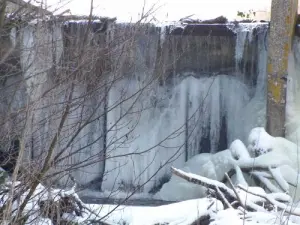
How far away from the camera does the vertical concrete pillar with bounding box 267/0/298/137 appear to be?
975cm

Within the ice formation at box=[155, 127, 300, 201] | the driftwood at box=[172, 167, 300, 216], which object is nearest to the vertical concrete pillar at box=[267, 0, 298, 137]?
the ice formation at box=[155, 127, 300, 201]

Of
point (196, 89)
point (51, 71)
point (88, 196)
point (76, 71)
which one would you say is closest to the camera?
point (76, 71)

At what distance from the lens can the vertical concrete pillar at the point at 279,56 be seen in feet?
32.0

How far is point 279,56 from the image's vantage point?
9758 mm

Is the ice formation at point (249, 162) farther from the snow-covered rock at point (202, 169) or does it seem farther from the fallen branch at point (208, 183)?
the fallen branch at point (208, 183)

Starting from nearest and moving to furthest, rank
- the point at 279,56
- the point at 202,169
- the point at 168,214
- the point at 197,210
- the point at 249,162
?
the point at 197,210
the point at 168,214
the point at 249,162
the point at 279,56
the point at 202,169

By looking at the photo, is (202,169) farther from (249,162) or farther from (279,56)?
(279,56)

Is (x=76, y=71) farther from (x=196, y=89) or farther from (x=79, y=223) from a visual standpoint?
(x=196, y=89)

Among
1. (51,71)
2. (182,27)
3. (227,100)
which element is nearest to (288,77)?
(227,100)

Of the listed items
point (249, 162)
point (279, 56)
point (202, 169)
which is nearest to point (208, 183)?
point (249, 162)

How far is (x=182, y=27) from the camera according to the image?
11.1m

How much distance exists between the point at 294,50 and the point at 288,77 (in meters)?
0.45

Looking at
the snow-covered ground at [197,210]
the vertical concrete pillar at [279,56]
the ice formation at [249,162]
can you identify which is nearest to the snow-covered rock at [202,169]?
the ice formation at [249,162]

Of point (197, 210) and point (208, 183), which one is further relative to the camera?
point (208, 183)
